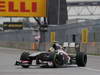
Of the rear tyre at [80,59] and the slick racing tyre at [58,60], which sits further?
the rear tyre at [80,59]

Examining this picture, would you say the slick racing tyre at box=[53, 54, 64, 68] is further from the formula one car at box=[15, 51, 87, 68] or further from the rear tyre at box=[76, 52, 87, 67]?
the rear tyre at box=[76, 52, 87, 67]

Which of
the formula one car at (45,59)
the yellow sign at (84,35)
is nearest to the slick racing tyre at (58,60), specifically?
the formula one car at (45,59)

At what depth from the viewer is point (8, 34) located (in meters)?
82.9

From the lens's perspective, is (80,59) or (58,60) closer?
(58,60)

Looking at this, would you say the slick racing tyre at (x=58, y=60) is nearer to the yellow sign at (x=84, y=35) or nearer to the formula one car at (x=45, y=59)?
the formula one car at (x=45, y=59)

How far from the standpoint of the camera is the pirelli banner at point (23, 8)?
2351 inches

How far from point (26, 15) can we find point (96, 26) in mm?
15825

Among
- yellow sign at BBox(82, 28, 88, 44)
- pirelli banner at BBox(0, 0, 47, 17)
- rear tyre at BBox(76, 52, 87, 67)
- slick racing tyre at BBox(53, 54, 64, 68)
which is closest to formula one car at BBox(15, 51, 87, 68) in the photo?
slick racing tyre at BBox(53, 54, 64, 68)

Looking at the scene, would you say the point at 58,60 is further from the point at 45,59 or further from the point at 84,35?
the point at 84,35

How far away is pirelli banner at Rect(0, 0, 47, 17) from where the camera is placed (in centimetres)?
5972

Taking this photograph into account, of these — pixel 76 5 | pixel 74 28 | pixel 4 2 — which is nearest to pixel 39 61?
pixel 74 28

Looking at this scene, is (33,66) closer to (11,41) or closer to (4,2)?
(4,2)

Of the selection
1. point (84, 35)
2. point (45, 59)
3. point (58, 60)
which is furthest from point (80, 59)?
point (84, 35)

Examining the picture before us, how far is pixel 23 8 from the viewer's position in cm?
6059
